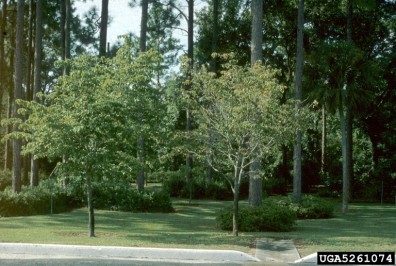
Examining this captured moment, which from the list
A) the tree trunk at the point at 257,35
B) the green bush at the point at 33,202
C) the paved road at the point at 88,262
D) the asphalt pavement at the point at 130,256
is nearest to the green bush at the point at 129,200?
the green bush at the point at 33,202

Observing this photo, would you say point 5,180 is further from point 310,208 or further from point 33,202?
point 310,208

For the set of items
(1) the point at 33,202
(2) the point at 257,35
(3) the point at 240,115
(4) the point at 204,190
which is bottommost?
(4) the point at 204,190

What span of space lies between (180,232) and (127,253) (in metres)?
5.88

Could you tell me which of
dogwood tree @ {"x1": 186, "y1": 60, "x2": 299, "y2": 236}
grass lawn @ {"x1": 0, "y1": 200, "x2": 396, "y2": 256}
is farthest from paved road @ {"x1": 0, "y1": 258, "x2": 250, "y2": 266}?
dogwood tree @ {"x1": 186, "y1": 60, "x2": 299, "y2": 236}

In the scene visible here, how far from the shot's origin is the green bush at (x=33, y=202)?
76.1 feet

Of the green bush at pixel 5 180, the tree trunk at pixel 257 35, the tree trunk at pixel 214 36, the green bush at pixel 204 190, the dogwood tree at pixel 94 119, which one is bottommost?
the green bush at pixel 204 190

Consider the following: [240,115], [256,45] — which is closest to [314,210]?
[256,45]

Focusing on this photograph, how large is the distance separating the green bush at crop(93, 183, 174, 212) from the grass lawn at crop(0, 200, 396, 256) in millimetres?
1199

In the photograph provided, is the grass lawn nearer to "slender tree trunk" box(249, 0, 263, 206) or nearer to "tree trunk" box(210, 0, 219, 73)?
"slender tree trunk" box(249, 0, 263, 206)

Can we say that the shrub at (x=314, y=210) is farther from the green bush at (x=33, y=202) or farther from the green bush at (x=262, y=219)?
the green bush at (x=33, y=202)

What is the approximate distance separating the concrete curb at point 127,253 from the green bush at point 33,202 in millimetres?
11352

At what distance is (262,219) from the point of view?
18484mm

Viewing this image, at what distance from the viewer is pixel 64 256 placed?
1219 centimetres

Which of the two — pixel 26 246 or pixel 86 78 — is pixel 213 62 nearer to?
pixel 86 78
